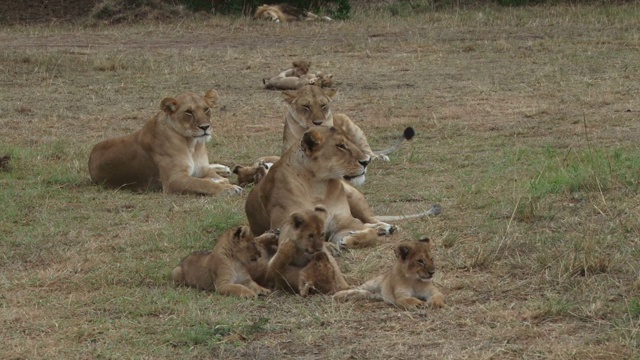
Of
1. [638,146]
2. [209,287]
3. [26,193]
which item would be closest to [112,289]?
[209,287]

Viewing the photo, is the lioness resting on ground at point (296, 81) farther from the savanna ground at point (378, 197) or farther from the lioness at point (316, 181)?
the lioness at point (316, 181)

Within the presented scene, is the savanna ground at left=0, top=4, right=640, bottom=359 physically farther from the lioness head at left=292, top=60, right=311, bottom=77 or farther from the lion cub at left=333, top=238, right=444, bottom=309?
the lioness head at left=292, top=60, right=311, bottom=77

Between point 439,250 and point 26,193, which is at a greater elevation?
point 439,250

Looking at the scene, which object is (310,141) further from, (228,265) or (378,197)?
(378,197)

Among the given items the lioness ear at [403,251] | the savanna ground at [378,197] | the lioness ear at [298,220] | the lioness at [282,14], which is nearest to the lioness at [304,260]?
the lioness ear at [298,220]

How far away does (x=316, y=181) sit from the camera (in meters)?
7.25

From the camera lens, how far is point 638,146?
9.68 m

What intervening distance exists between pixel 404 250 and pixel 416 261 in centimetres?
8

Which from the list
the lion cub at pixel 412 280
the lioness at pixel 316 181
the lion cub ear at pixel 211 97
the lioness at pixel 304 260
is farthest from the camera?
the lion cub ear at pixel 211 97

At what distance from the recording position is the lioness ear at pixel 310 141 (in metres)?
7.16

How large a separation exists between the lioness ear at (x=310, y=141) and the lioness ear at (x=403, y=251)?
151 cm

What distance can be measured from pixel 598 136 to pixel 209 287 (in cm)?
497

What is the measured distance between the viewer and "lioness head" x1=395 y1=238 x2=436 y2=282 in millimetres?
5715

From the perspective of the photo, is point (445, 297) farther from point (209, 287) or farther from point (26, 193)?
point (26, 193)
